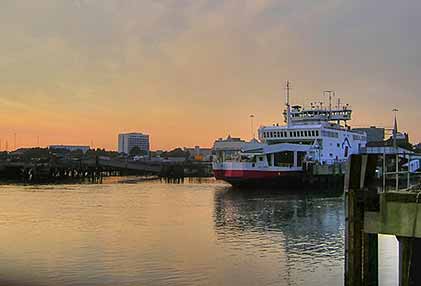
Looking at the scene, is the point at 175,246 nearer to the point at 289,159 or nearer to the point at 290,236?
the point at 290,236

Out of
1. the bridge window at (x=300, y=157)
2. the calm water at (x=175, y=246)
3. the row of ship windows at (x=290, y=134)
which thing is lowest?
the calm water at (x=175, y=246)

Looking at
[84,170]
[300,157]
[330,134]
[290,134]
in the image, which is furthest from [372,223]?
[84,170]

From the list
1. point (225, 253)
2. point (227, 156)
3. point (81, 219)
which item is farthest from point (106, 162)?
point (225, 253)

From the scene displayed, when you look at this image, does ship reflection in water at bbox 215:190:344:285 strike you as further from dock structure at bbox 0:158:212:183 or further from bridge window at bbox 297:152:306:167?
dock structure at bbox 0:158:212:183

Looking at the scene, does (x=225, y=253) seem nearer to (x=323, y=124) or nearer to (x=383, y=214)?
(x=383, y=214)

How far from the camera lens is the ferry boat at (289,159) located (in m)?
58.9

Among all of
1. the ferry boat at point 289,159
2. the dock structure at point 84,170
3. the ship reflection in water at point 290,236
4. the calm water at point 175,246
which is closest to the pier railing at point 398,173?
the calm water at point 175,246

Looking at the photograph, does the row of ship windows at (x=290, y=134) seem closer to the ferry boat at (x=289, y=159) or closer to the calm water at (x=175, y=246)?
the ferry boat at (x=289, y=159)

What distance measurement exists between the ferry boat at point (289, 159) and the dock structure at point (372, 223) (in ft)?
159

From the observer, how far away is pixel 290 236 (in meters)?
24.3

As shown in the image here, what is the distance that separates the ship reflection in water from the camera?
1702 cm

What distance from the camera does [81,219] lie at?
100 ft

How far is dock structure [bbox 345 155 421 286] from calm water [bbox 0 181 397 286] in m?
5.86

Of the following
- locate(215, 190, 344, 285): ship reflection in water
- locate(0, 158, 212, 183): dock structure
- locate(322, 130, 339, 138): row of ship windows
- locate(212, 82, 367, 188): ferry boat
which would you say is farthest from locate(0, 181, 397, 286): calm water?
locate(0, 158, 212, 183): dock structure
